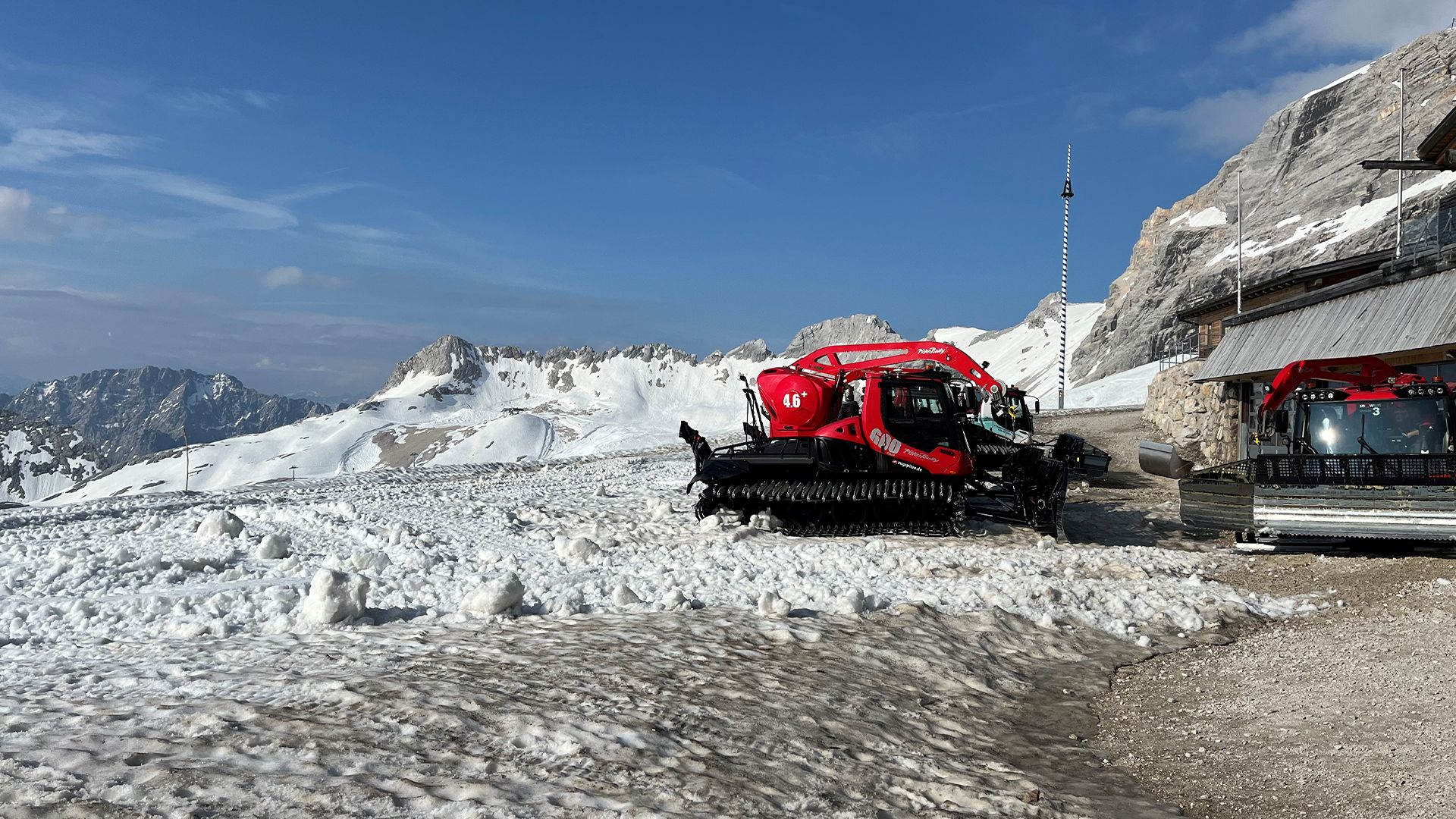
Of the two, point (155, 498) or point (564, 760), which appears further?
point (155, 498)

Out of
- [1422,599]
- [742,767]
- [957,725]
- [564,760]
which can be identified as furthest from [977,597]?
[564,760]

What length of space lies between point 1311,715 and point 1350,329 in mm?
16625

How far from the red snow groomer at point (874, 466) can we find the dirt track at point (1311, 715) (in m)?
4.36

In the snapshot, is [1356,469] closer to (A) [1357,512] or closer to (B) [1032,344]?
(A) [1357,512]

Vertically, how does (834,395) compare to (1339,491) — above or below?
above

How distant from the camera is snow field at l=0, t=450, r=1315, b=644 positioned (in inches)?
237

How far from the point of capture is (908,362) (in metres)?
15.5

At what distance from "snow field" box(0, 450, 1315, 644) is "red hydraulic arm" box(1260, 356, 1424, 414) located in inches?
147

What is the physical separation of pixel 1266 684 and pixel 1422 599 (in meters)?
3.27

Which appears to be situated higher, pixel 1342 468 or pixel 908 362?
pixel 908 362

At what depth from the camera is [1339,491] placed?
10.3m

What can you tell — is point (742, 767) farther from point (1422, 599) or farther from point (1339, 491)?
point (1339, 491)

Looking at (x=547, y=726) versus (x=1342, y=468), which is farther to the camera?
(x=1342, y=468)

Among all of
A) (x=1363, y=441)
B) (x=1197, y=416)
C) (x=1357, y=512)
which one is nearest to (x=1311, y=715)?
(x=1357, y=512)
